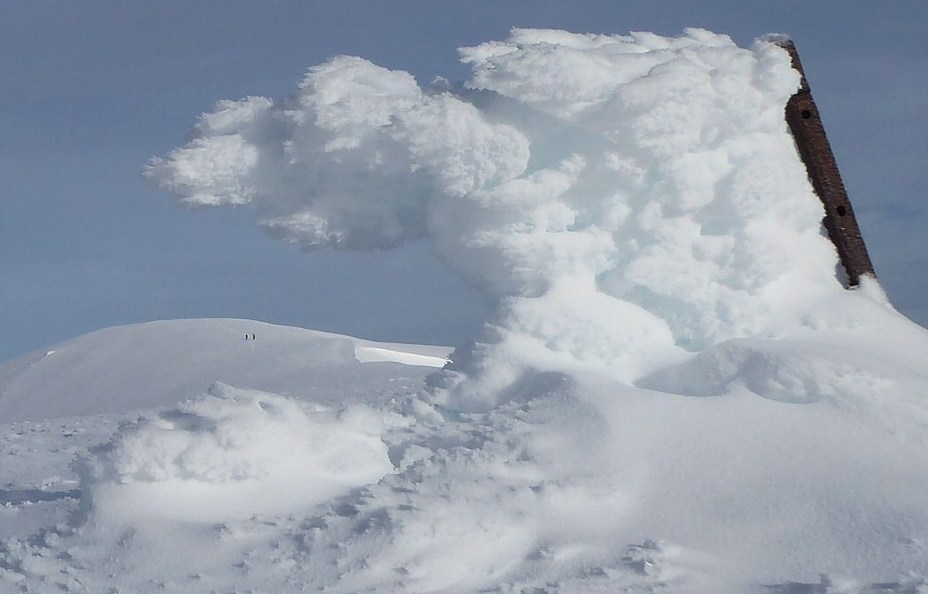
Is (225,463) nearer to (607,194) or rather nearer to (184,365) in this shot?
(607,194)

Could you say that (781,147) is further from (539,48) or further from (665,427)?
(665,427)

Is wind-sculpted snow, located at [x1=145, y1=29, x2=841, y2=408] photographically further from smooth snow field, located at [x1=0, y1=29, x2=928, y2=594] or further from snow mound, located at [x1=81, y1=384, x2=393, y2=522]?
snow mound, located at [x1=81, y1=384, x2=393, y2=522]

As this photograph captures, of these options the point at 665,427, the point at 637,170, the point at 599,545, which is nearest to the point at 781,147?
the point at 637,170

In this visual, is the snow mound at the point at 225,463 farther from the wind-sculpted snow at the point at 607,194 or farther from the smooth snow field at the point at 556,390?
the wind-sculpted snow at the point at 607,194

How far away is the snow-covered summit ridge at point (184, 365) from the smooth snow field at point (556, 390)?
22.7ft

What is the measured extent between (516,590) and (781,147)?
4.55 metres

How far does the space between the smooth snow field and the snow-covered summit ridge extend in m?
6.92

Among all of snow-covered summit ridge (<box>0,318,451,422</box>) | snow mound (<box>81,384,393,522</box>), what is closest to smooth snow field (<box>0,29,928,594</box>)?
snow mound (<box>81,384,393,522</box>)

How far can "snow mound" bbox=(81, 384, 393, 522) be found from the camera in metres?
7.44

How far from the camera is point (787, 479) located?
665 cm

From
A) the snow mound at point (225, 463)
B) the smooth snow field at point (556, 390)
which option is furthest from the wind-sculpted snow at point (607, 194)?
the snow mound at point (225, 463)

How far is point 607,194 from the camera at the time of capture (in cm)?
850

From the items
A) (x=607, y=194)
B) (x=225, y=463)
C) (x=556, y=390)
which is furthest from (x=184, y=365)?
(x=556, y=390)

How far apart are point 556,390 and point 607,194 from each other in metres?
1.69
